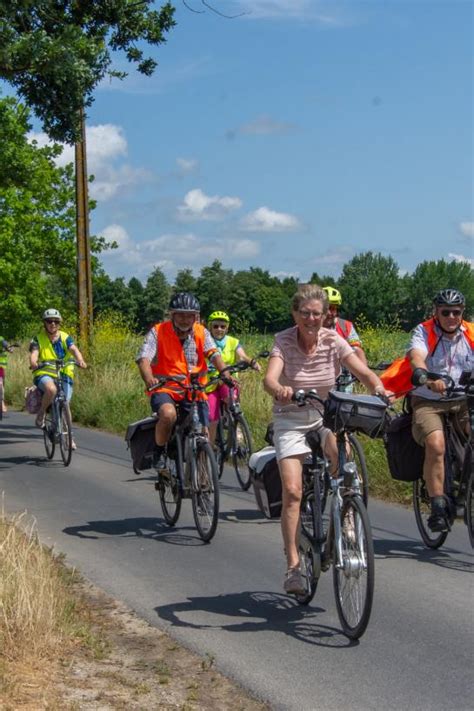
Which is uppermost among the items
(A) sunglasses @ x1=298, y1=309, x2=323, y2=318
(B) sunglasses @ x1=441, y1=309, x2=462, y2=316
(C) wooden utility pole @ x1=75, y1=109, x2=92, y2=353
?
(C) wooden utility pole @ x1=75, y1=109, x2=92, y2=353

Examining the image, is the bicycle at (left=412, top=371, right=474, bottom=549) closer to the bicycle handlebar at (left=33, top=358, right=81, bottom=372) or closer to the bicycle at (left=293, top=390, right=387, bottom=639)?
the bicycle at (left=293, top=390, right=387, bottom=639)

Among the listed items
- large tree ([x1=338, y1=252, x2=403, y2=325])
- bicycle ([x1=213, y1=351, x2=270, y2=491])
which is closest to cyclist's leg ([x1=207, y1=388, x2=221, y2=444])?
bicycle ([x1=213, y1=351, x2=270, y2=491])

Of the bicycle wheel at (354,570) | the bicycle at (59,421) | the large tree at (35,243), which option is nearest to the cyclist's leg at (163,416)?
the bicycle wheel at (354,570)

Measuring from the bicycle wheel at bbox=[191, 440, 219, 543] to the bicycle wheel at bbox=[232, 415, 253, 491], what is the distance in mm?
3047

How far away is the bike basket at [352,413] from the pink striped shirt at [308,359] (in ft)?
1.50

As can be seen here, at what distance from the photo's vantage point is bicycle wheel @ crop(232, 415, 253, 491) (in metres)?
11.9

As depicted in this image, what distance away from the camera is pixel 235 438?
12.1m

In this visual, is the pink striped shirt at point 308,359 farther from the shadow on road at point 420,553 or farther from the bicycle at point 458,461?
the shadow on road at point 420,553

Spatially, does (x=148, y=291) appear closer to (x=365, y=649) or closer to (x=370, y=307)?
(x=370, y=307)

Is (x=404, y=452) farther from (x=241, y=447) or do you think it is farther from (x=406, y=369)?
(x=241, y=447)

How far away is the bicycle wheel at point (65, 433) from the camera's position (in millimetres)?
14211

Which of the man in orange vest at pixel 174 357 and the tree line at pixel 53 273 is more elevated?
the tree line at pixel 53 273

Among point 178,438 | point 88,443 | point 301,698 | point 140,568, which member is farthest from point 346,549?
point 88,443

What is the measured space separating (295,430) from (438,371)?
2.07m
